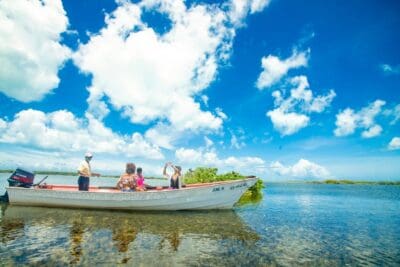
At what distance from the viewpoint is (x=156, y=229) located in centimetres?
1277

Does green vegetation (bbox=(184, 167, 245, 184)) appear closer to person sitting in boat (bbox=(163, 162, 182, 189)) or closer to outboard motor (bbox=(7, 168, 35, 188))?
person sitting in boat (bbox=(163, 162, 182, 189))

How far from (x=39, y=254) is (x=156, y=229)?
5.15 meters

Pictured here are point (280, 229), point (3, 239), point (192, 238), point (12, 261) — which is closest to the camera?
point (12, 261)

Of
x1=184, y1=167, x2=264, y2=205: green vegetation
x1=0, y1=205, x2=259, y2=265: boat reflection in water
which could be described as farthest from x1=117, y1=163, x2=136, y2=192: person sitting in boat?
x1=184, y1=167, x2=264, y2=205: green vegetation

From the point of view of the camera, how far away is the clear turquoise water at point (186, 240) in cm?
852

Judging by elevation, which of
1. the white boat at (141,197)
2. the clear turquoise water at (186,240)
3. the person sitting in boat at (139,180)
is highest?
the person sitting in boat at (139,180)

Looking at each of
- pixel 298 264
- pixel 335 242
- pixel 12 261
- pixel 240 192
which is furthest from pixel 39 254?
pixel 240 192

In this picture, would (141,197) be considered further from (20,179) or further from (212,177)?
(212,177)

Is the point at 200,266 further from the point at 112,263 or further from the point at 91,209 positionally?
the point at 91,209

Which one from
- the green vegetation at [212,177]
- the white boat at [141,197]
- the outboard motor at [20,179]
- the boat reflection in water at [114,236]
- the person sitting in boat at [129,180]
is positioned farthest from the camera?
the green vegetation at [212,177]

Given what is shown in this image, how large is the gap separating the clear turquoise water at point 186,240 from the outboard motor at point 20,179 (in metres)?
2.67

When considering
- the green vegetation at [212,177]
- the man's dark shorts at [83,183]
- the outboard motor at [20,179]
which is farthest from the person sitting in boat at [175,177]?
the green vegetation at [212,177]

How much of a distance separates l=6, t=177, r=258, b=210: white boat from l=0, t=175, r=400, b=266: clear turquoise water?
0.80 meters

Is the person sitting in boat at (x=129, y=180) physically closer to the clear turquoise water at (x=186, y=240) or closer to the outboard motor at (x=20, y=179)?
the clear turquoise water at (x=186, y=240)
